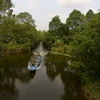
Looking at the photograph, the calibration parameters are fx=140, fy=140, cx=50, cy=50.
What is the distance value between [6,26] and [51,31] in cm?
2233

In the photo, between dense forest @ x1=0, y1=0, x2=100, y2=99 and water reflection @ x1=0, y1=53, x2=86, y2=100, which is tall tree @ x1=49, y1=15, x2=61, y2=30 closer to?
dense forest @ x1=0, y1=0, x2=100, y2=99

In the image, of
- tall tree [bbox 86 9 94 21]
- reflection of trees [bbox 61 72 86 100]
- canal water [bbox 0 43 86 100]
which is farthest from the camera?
tall tree [bbox 86 9 94 21]

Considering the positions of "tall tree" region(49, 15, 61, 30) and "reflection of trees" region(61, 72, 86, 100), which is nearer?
"reflection of trees" region(61, 72, 86, 100)

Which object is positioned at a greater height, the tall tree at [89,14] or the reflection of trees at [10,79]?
the tall tree at [89,14]

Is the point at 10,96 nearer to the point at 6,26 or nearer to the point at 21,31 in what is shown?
the point at 6,26

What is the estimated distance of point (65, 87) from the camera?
615 inches

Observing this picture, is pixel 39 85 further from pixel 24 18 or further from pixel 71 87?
pixel 24 18

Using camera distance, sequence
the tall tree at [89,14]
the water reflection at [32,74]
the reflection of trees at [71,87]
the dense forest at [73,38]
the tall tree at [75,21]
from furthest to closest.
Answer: the tall tree at [89,14], the tall tree at [75,21], the water reflection at [32,74], the reflection of trees at [71,87], the dense forest at [73,38]

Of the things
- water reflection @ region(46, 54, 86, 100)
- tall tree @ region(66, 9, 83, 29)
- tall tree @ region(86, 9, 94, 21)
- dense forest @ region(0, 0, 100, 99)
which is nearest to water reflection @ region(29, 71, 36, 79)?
water reflection @ region(46, 54, 86, 100)

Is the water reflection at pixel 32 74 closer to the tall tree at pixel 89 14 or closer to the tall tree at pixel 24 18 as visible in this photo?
the tall tree at pixel 24 18

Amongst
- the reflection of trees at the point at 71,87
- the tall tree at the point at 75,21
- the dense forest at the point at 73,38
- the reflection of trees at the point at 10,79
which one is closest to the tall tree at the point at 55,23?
A: the dense forest at the point at 73,38

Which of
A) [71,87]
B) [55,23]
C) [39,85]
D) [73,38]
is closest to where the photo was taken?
[73,38]

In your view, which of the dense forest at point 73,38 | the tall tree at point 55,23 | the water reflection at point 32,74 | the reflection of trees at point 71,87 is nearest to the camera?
the dense forest at point 73,38

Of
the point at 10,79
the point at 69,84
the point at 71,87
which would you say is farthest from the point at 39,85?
the point at 10,79
